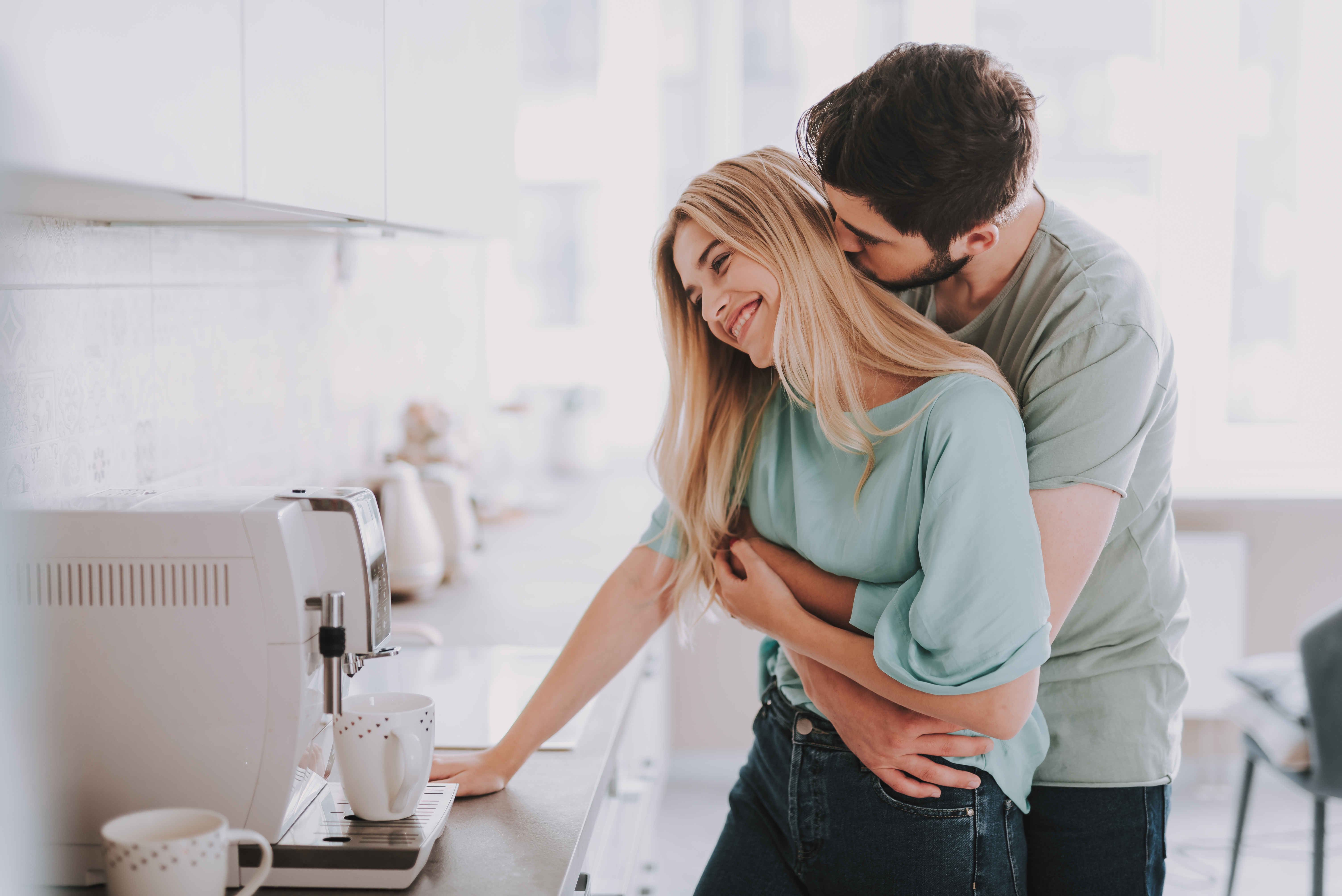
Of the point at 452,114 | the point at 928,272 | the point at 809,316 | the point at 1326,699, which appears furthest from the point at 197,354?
the point at 1326,699

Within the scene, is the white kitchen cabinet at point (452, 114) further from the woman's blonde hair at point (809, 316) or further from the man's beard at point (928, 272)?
the man's beard at point (928, 272)

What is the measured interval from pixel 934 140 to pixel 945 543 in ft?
1.23

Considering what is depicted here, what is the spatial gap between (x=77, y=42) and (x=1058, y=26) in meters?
3.18

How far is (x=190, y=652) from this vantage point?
2.88ft

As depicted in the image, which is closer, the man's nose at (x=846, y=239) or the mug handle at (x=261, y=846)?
the mug handle at (x=261, y=846)

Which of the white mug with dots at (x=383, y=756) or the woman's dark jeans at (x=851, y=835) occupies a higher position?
the white mug with dots at (x=383, y=756)

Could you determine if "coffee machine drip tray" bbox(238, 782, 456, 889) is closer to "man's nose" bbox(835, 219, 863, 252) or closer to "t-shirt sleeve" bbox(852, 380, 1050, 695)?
"t-shirt sleeve" bbox(852, 380, 1050, 695)

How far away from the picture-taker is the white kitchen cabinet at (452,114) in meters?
1.34

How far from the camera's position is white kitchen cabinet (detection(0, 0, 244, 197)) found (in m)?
0.64

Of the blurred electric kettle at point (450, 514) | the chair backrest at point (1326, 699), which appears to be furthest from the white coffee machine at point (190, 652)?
the chair backrest at point (1326, 699)

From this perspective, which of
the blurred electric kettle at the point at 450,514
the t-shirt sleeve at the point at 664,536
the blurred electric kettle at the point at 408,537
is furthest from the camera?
the blurred electric kettle at the point at 450,514

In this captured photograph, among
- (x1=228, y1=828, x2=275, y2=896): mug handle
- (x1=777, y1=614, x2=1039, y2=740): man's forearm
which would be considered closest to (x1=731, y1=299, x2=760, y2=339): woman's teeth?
(x1=777, y1=614, x2=1039, y2=740): man's forearm

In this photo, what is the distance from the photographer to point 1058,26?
3.27 metres

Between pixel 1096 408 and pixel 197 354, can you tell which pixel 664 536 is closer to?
pixel 1096 408
